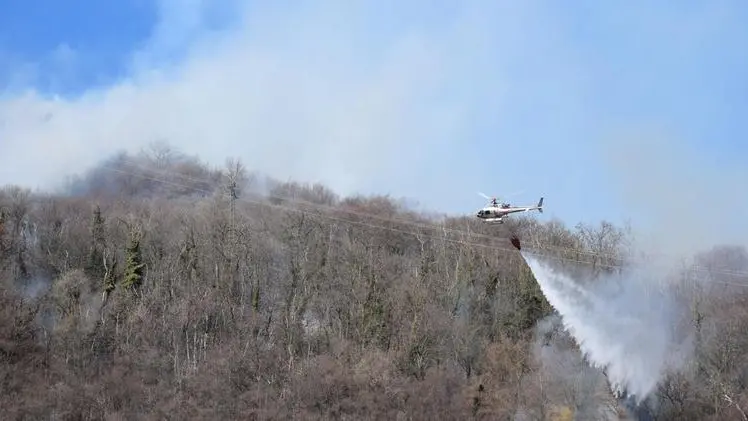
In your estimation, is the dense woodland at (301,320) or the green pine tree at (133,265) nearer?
the dense woodland at (301,320)

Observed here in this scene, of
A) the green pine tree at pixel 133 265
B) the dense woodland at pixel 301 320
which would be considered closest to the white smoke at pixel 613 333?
the dense woodland at pixel 301 320

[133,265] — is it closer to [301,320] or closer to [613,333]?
[301,320]

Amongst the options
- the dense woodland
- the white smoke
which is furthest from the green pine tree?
the white smoke

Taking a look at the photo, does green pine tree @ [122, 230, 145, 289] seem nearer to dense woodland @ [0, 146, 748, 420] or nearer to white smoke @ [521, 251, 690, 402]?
dense woodland @ [0, 146, 748, 420]

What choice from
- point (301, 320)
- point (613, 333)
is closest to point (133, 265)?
point (301, 320)

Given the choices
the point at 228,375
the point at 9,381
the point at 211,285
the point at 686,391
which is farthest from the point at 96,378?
the point at 686,391

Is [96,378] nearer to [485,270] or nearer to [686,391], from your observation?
[485,270]

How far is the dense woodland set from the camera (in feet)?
226

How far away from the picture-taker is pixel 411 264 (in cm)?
9581

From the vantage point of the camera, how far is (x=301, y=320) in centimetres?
8475

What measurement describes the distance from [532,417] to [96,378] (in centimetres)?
3741

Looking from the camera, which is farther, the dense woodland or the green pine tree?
the green pine tree

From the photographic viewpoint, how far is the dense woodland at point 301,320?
68.9 meters

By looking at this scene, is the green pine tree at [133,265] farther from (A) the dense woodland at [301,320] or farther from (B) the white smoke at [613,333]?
(B) the white smoke at [613,333]
